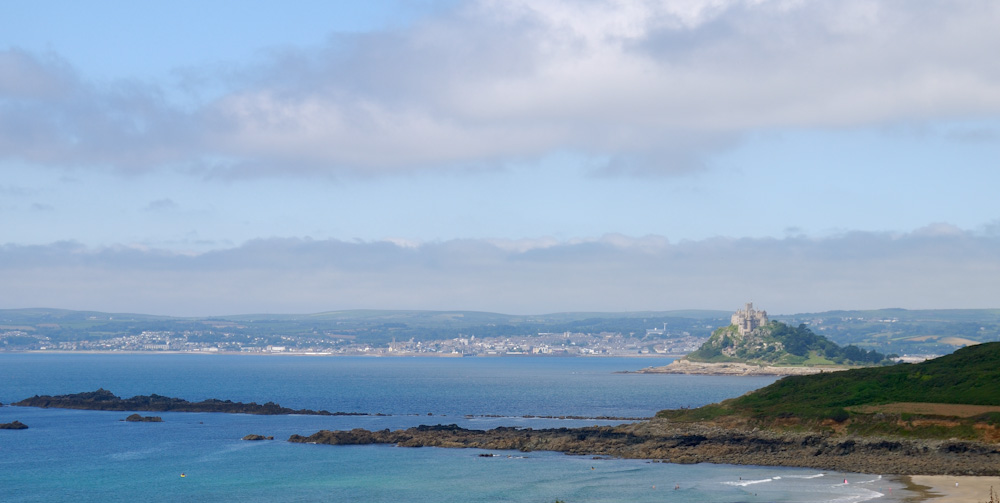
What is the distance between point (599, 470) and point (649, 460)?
8.88 m

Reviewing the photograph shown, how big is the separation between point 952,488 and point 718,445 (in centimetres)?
2631

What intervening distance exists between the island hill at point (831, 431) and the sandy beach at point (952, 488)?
2.69 m

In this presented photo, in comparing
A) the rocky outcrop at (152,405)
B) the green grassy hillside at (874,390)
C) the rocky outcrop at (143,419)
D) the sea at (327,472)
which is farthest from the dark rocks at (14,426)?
the green grassy hillside at (874,390)

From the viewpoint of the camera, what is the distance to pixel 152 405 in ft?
487

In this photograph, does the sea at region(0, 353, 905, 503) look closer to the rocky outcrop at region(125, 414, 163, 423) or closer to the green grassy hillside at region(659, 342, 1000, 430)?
the rocky outcrop at region(125, 414, 163, 423)

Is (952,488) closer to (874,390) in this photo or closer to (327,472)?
(874,390)

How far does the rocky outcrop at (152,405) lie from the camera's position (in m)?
145

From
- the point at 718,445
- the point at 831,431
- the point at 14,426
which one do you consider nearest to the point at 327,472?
the point at 718,445

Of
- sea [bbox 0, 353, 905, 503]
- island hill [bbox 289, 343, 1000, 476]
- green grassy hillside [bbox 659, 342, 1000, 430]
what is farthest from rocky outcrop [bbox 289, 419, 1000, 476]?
green grassy hillside [bbox 659, 342, 1000, 430]

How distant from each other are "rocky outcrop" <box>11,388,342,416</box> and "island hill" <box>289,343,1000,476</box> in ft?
125

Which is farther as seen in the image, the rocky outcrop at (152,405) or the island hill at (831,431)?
the rocky outcrop at (152,405)

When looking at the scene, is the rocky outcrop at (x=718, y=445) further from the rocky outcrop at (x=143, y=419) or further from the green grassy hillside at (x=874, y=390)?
the rocky outcrop at (x=143, y=419)

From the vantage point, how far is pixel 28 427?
12162 cm

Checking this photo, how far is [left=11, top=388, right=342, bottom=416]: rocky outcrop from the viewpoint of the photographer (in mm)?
145000
